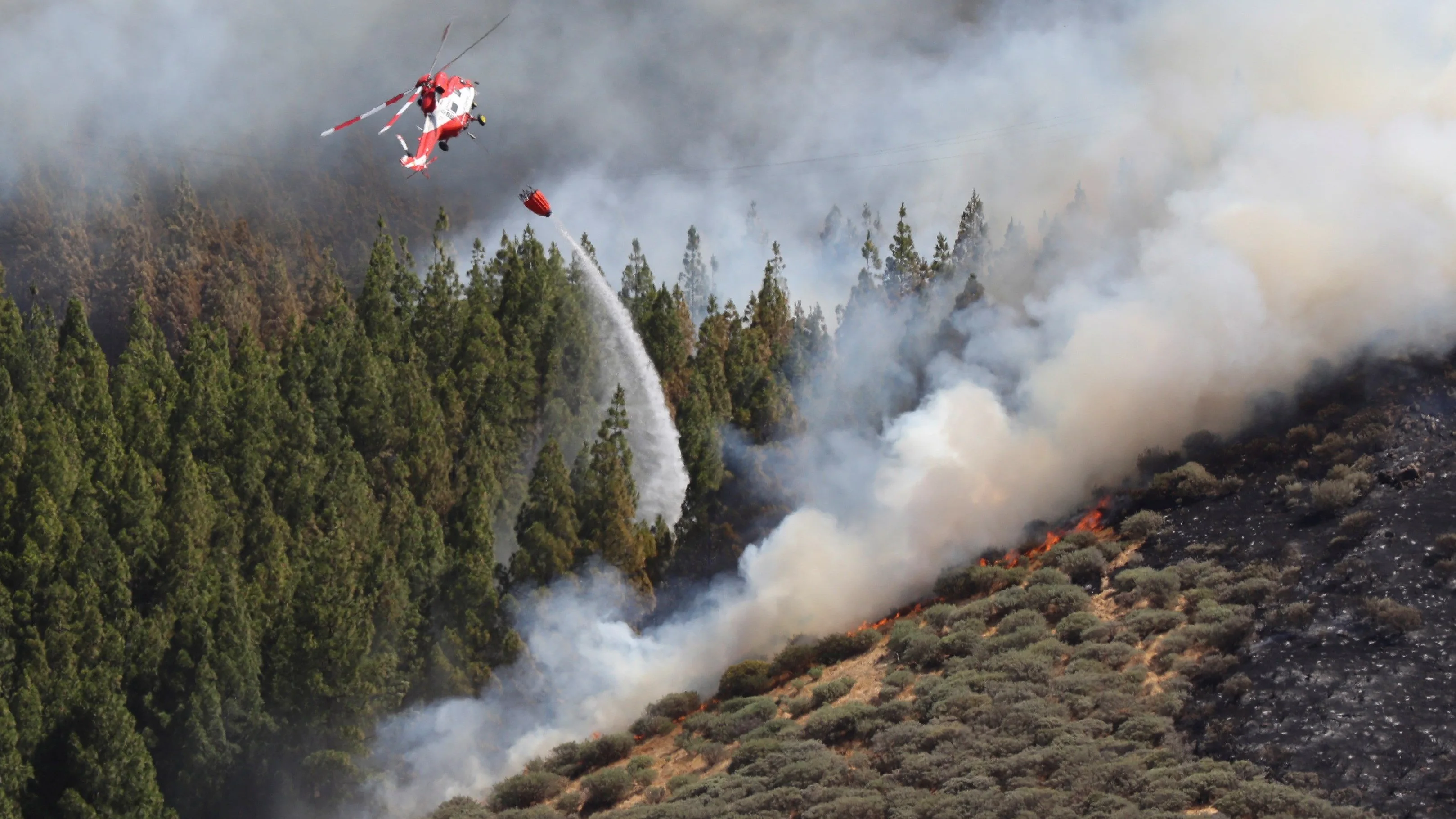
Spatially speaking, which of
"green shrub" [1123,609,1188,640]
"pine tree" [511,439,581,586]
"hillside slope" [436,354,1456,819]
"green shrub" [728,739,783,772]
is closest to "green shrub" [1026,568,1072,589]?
"hillside slope" [436,354,1456,819]

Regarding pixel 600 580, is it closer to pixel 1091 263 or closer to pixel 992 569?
pixel 992 569

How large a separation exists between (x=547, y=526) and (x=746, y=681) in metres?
9.54

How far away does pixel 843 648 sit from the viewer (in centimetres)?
6581

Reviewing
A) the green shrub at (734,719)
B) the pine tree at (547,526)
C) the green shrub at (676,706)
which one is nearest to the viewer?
the green shrub at (734,719)

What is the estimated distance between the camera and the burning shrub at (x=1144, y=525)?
6806cm

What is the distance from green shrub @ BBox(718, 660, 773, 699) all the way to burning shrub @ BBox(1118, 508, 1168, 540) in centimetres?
1314

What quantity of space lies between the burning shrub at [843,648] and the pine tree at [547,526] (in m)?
9.19

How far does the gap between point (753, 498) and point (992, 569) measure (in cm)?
1013

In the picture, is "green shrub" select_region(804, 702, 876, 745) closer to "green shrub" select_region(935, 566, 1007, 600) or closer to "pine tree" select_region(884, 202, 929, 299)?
"green shrub" select_region(935, 566, 1007, 600)

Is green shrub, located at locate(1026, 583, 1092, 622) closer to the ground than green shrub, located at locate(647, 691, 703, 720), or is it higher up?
closer to the ground

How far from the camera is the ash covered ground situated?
51719 mm

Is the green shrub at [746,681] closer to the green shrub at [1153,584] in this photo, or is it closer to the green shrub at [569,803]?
the green shrub at [569,803]

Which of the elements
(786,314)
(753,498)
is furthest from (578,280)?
(753,498)

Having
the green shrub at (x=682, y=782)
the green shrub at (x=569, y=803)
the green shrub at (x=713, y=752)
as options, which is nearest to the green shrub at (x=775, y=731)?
the green shrub at (x=713, y=752)
